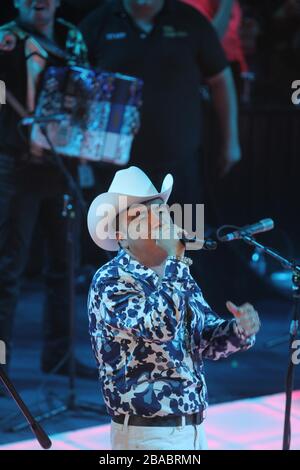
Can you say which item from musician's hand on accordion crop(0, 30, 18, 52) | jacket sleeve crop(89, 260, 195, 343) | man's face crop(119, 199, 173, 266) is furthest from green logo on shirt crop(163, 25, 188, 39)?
jacket sleeve crop(89, 260, 195, 343)

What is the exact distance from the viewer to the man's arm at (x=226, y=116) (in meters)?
6.59

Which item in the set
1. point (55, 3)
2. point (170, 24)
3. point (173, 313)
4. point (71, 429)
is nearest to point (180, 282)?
point (173, 313)

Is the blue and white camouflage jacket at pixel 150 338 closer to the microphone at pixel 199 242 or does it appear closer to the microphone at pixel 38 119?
the microphone at pixel 199 242

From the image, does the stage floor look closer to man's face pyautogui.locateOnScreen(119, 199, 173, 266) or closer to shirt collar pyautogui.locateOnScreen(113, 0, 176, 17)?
man's face pyautogui.locateOnScreen(119, 199, 173, 266)

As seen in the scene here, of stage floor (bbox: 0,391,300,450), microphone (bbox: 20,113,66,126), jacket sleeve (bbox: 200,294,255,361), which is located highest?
microphone (bbox: 20,113,66,126)

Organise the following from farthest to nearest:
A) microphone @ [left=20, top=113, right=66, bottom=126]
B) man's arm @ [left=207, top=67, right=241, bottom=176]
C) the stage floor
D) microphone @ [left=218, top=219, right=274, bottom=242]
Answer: man's arm @ [left=207, top=67, right=241, bottom=176]
microphone @ [left=20, top=113, right=66, bottom=126]
the stage floor
microphone @ [left=218, top=219, right=274, bottom=242]

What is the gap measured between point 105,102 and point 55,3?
62 cm

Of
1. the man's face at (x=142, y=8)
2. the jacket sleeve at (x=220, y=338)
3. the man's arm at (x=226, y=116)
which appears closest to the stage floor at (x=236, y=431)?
the jacket sleeve at (x=220, y=338)

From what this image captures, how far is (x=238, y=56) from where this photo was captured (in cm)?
809

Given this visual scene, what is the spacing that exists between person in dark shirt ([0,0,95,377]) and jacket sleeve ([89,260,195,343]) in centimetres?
218

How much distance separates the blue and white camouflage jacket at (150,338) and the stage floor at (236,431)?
1.43 meters

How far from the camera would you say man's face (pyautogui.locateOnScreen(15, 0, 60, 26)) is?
4973mm

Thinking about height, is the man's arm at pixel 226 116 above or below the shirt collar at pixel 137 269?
above

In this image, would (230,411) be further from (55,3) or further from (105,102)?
(55,3)
